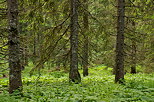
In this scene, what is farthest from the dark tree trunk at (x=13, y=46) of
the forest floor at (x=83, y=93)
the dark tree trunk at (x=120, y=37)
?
the dark tree trunk at (x=120, y=37)

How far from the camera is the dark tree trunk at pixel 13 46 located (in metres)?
5.86

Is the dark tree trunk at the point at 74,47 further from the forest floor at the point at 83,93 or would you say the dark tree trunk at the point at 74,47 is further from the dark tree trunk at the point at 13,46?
the dark tree trunk at the point at 13,46

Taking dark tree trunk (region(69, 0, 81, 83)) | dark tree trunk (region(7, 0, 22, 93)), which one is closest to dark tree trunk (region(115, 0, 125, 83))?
dark tree trunk (region(69, 0, 81, 83))

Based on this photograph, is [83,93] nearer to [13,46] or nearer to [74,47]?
[74,47]

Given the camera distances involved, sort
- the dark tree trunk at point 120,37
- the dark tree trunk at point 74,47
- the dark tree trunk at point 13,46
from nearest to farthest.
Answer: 1. the dark tree trunk at point 13,46
2. the dark tree trunk at point 74,47
3. the dark tree trunk at point 120,37

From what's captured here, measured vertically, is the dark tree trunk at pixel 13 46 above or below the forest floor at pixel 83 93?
above

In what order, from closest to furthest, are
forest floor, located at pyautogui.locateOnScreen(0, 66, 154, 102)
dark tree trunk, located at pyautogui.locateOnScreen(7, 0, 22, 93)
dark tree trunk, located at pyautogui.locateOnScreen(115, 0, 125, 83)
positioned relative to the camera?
forest floor, located at pyautogui.locateOnScreen(0, 66, 154, 102), dark tree trunk, located at pyautogui.locateOnScreen(7, 0, 22, 93), dark tree trunk, located at pyautogui.locateOnScreen(115, 0, 125, 83)

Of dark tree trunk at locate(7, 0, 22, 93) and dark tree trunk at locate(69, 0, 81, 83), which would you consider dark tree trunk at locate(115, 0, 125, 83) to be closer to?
dark tree trunk at locate(69, 0, 81, 83)

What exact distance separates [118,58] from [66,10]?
378cm

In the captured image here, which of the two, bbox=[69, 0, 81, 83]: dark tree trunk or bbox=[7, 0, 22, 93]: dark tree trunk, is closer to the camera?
bbox=[7, 0, 22, 93]: dark tree trunk

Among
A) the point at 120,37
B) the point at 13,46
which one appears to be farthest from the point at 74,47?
the point at 13,46

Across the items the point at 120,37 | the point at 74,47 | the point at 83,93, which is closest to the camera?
the point at 83,93

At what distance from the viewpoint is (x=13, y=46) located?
19.4 ft

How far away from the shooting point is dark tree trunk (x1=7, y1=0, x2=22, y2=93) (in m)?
5.86
